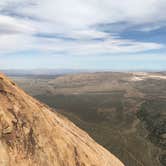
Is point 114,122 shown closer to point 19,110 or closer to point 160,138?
point 160,138

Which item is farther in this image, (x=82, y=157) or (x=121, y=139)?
(x=121, y=139)

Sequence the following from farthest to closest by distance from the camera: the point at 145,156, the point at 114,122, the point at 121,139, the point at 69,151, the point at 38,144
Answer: the point at 114,122 < the point at 121,139 < the point at 145,156 < the point at 69,151 < the point at 38,144

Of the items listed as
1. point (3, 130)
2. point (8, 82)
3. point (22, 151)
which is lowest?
point (22, 151)

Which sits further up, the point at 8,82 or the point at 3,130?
the point at 8,82

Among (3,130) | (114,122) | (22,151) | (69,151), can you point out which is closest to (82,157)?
(69,151)

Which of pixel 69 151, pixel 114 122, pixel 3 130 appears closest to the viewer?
pixel 3 130

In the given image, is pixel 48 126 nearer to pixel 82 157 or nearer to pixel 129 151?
pixel 82 157

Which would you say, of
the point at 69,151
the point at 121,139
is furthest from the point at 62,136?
the point at 121,139
